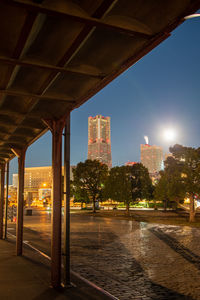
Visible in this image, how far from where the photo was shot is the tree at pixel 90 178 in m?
54.0

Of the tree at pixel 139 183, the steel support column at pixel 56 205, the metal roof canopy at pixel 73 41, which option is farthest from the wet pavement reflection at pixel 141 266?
the tree at pixel 139 183

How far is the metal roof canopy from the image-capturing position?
4199mm

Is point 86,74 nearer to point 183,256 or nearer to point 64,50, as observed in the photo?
point 64,50

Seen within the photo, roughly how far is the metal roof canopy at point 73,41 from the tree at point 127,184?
37218 millimetres

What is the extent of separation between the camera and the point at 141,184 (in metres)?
51.3

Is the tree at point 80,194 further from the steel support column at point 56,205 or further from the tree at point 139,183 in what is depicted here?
the steel support column at point 56,205

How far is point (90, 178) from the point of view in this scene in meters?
54.0

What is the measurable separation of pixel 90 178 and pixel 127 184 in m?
10.9

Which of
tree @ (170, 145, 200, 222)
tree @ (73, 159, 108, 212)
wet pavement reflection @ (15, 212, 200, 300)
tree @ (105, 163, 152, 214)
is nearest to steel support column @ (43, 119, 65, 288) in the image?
wet pavement reflection @ (15, 212, 200, 300)

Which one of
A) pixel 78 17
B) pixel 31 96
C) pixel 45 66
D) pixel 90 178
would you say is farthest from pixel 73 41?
pixel 90 178

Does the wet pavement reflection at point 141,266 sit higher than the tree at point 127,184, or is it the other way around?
the tree at point 127,184

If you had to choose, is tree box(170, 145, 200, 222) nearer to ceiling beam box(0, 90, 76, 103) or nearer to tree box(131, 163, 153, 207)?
tree box(131, 163, 153, 207)

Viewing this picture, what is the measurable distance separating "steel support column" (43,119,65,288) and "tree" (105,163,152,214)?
35.9 m

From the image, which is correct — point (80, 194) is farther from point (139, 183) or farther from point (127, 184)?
point (127, 184)
